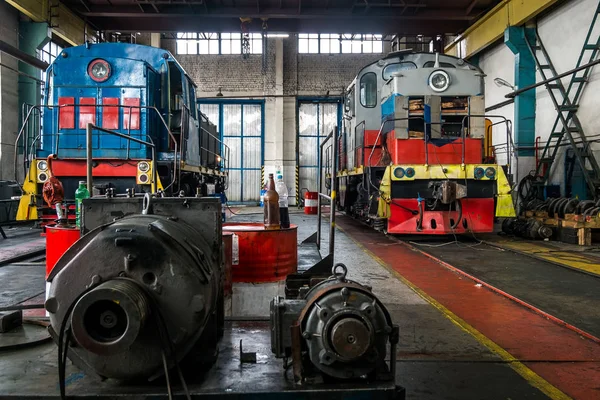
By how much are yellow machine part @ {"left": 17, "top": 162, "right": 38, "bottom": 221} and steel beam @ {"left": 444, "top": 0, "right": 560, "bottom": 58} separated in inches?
429

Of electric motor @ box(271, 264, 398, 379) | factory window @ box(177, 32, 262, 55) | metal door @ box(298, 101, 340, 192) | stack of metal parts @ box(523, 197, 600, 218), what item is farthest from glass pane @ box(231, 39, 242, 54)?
electric motor @ box(271, 264, 398, 379)

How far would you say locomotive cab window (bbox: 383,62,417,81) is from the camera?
8.91m

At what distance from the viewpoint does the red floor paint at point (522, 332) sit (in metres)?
2.29

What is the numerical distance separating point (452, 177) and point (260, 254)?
4292 mm

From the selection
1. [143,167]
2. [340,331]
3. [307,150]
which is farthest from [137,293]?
[307,150]

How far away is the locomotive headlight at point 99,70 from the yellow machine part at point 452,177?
4.98 m

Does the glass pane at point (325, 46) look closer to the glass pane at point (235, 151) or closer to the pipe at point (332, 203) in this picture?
the glass pane at point (235, 151)

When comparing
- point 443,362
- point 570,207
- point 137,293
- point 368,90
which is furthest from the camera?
point 368,90

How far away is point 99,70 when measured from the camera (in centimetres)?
713

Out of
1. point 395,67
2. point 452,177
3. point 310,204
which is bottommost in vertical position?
point 310,204

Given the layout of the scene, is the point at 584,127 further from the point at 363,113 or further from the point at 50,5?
the point at 50,5

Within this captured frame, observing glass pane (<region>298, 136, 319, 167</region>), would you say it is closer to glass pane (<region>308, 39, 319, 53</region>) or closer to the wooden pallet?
glass pane (<region>308, 39, 319, 53</region>)

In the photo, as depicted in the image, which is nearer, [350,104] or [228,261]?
[228,261]

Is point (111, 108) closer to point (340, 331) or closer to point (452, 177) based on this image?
point (452, 177)
